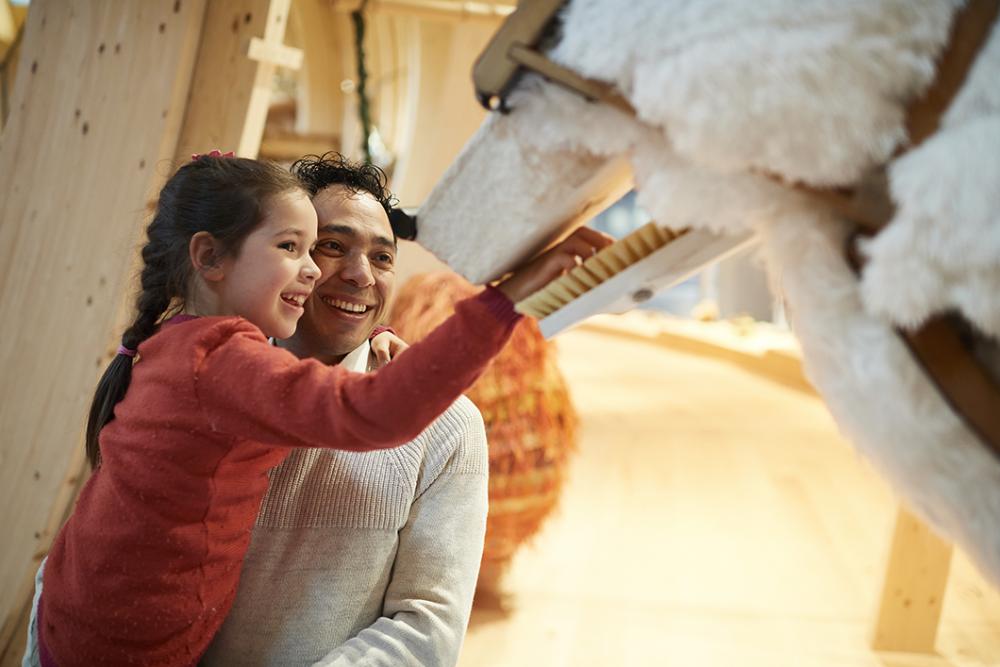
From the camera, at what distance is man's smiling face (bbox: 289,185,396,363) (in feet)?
4.11

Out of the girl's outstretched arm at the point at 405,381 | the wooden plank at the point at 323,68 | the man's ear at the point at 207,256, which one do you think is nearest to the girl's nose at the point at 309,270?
the man's ear at the point at 207,256

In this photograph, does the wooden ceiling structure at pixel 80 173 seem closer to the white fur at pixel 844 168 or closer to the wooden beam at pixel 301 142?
the white fur at pixel 844 168

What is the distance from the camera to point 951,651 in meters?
2.53

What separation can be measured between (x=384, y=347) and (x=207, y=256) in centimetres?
40

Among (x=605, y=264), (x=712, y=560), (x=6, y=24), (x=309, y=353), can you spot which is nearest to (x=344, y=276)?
(x=309, y=353)

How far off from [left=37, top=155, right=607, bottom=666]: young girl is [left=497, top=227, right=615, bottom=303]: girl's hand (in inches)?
6.8

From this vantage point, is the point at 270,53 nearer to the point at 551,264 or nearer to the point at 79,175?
the point at 79,175

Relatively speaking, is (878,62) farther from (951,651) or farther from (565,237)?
(951,651)

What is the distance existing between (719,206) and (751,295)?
718 cm

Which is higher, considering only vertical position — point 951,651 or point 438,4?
point 438,4

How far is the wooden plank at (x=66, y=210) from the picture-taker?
1.93 metres

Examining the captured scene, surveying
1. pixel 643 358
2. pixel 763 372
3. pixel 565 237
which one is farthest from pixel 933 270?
pixel 643 358

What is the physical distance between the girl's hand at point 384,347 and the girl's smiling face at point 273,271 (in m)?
0.32

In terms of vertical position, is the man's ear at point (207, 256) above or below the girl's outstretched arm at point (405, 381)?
below
